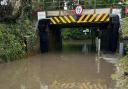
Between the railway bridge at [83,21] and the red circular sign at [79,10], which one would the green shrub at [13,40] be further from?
the red circular sign at [79,10]

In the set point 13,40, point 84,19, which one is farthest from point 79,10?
point 13,40

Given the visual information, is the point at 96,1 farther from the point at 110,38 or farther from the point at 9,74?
the point at 9,74

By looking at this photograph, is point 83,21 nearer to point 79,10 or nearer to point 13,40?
point 79,10

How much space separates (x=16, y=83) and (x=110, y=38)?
37.1 feet

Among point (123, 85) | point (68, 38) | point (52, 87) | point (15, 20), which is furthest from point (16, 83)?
point (68, 38)

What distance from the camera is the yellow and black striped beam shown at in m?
23.1

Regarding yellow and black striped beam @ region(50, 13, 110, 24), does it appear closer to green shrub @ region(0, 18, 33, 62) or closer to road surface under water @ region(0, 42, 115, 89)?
green shrub @ region(0, 18, 33, 62)

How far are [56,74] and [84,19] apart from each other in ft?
25.1

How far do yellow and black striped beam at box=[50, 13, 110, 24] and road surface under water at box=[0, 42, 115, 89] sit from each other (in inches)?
112

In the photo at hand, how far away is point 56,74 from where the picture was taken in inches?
641

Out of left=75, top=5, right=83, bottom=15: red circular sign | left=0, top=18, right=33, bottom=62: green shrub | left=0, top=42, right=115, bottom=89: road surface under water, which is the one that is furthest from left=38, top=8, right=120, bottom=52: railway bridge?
left=0, top=42, right=115, bottom=89: road surface under water

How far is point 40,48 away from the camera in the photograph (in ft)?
81.1

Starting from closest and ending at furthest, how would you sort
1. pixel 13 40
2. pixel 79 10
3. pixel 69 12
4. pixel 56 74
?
1. pixel 56 74
2. pixel 13 40
3. pixel 79 10
4. pixel 69 12

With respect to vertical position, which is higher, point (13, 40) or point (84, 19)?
point (84, 19)
